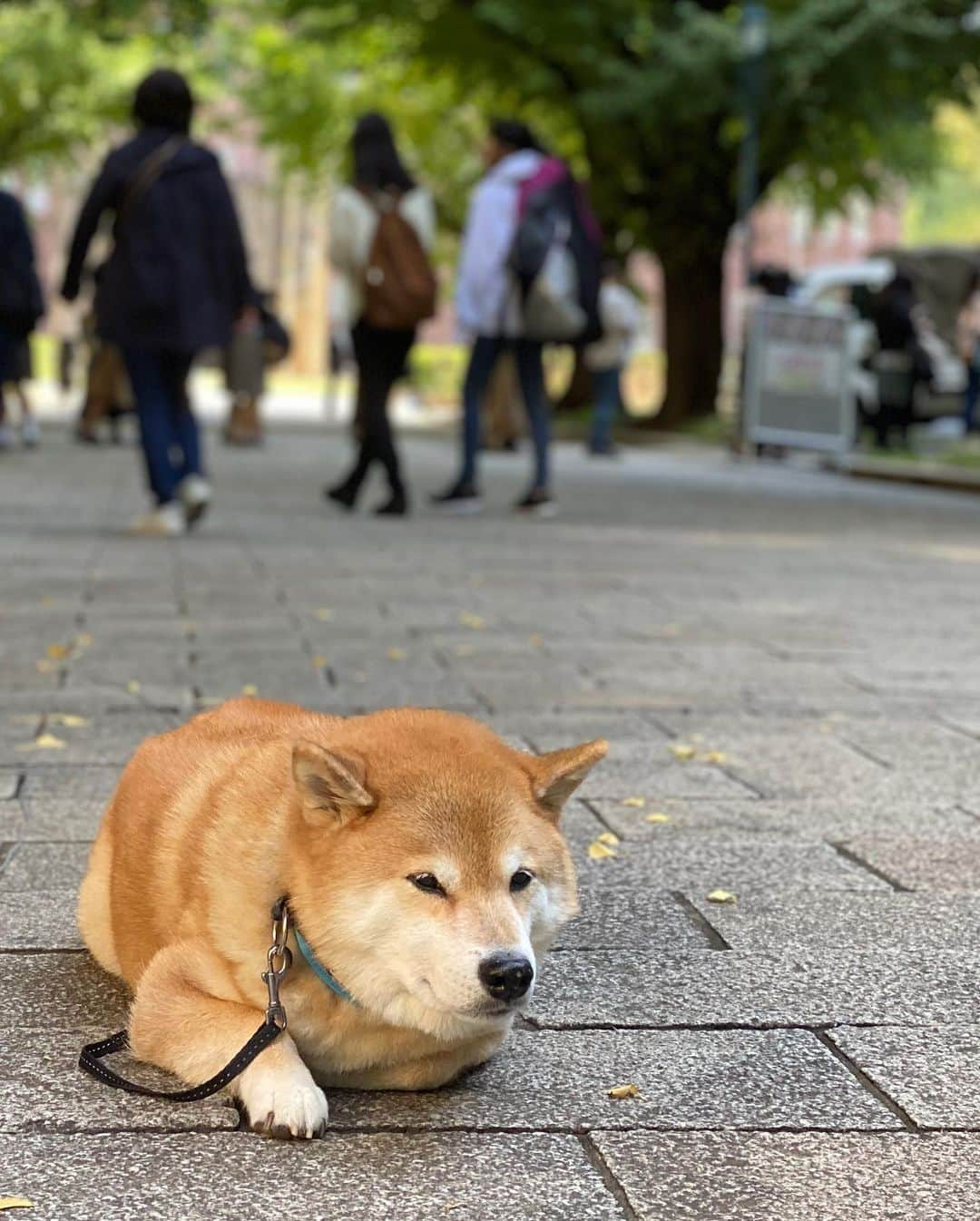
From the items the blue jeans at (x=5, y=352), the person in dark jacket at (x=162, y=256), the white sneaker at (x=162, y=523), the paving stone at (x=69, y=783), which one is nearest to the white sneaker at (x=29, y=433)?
the blue jeans at (x=5, y=352)

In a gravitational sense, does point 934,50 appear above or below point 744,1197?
above

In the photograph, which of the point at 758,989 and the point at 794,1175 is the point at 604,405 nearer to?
the point at 758,989

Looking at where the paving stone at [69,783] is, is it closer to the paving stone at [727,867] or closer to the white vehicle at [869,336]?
the paving stone at [727,867]

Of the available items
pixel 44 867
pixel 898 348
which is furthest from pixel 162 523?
pixel 898 348

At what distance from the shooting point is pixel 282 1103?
272cm

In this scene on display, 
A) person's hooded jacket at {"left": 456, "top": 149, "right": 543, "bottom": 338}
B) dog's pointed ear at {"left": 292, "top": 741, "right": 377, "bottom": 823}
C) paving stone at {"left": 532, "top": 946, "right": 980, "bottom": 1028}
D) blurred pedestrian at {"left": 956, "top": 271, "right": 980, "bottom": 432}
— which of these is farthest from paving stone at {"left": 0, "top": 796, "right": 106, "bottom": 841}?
blurred pedestrian at {"left": 956, "top": 271, "right": 980, "bottom": 432}

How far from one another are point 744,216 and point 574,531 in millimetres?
11311

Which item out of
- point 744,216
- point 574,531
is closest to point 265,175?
point 744,216

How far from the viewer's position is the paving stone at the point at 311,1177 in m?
2.52

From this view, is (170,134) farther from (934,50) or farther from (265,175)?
(265,175)

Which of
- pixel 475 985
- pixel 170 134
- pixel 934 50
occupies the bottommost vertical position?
pixel 475 985

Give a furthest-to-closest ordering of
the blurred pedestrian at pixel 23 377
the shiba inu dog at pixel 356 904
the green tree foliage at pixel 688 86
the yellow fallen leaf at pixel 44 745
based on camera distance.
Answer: the green tree foliage at pixel 688 86
the blurred pedestrian at pixel 23 377
the yellow fallen leaf at pixel 44 745
the shiba inu dog at pixel 356 904

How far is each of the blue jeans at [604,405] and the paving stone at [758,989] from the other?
18217 millimetres

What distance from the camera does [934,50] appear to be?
22.2 meters
